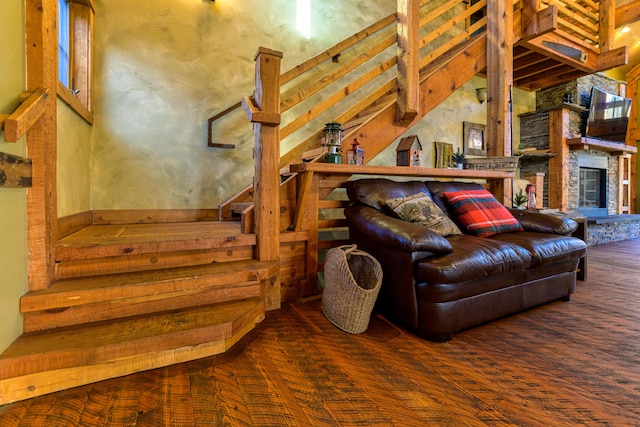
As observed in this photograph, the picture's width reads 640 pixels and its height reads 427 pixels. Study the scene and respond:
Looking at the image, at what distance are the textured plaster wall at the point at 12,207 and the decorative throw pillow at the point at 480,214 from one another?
2725 millimetres

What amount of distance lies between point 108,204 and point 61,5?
1628 millimetres

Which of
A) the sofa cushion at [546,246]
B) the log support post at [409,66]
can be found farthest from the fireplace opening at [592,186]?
the log support post at [409,66]

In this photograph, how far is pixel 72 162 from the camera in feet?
7.55

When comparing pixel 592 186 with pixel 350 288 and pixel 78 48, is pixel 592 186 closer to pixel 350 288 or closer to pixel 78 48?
pixel 350 288

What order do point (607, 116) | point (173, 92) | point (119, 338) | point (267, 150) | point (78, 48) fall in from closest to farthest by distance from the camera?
point (119, 338) → point (267, 150) → point (78, 48) → point (173, 92) → point (607, 116)

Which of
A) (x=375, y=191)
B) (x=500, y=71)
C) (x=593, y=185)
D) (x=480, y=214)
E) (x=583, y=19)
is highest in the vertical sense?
(x=583, y=19)

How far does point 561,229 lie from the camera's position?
2365 mm

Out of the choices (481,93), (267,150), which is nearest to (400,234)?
(267,150)

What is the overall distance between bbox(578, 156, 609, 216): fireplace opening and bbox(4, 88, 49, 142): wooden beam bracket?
7791mm

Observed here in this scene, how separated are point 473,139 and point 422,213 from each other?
3765 mm

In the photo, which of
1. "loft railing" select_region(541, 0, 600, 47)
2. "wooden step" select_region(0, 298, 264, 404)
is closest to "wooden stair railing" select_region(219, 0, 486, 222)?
"wooden step" select_region(0, 298, 264, 404)

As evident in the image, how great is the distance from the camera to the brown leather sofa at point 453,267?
5.56 ft

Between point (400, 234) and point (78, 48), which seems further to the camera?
point (78, 48)

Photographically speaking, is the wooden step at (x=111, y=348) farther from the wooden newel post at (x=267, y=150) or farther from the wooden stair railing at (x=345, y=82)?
the wooden stair railing at (x=345, y=82)
